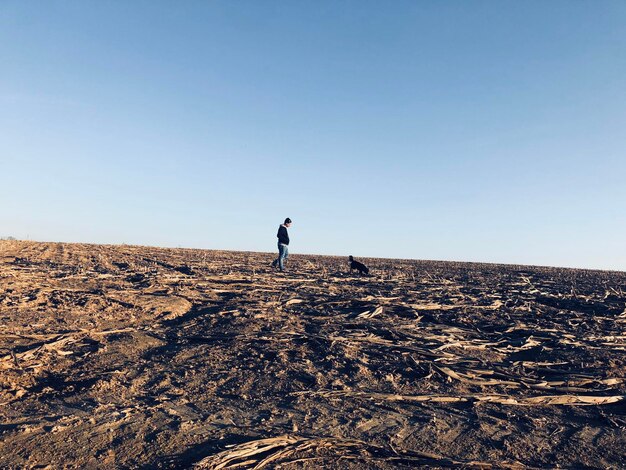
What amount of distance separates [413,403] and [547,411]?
61.2 inches

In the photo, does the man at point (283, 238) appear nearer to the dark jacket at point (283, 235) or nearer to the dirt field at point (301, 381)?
the dark jacket at point (283, 235)

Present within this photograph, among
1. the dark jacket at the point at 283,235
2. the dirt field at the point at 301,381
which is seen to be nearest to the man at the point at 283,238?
the dark jacket at the point at 283,235

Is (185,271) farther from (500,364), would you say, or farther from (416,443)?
(416,443)

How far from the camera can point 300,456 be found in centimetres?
442

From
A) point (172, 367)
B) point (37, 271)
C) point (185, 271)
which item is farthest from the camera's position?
point (185, 271)

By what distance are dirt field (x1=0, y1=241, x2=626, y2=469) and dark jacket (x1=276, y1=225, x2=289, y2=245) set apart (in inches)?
254

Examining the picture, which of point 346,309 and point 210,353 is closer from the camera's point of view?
point 210,353

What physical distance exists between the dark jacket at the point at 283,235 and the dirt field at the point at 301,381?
21.2 ft

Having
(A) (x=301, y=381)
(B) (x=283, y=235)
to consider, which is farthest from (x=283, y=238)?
(A) (x=301, y=381)

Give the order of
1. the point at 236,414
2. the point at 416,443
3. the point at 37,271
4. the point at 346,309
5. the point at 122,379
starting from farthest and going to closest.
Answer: the point at 37,271 < the point at 346,309 < the point at 122,379 < the point at 236,414 < the point at 416,443

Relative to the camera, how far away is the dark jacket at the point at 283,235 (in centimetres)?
1888

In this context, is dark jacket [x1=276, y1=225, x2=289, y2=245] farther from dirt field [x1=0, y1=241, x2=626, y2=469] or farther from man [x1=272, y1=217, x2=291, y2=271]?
dirt field [x1=0, y1=241, x2=626, y2=469]

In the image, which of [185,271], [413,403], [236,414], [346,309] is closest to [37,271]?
[185,271]

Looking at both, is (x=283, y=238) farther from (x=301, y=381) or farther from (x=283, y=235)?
(x=301, y=381)
